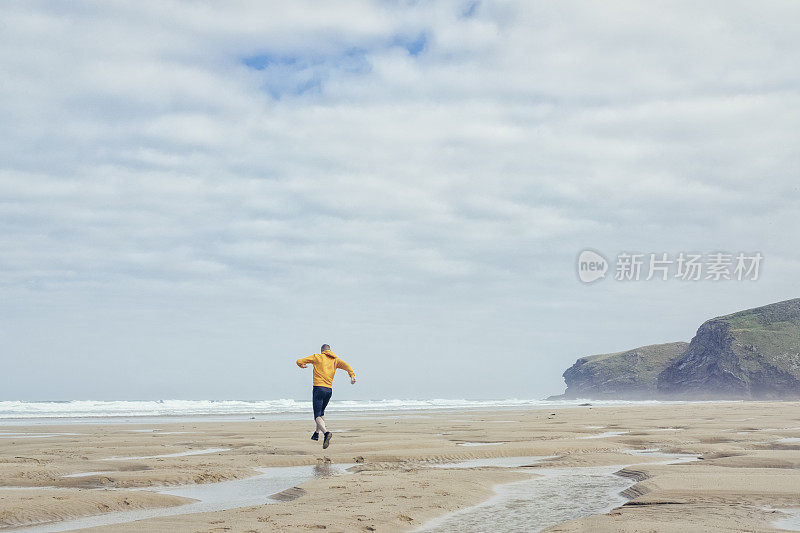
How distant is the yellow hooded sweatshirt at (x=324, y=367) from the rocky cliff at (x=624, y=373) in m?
134

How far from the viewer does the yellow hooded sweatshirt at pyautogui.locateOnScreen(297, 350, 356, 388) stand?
15641 mm

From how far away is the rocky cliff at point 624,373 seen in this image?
486ft

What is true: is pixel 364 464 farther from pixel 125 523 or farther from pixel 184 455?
pixel 125 523

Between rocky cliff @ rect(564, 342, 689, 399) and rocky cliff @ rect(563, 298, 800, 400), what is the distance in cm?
22

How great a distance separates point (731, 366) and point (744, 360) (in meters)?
2.13

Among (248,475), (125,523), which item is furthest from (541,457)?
(125,523)

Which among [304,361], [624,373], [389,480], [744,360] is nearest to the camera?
[389,480]

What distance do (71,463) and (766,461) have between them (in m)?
12.2

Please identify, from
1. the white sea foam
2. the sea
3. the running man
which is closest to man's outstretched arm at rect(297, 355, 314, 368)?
the running man

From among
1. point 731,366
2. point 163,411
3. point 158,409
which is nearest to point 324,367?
point 163,411

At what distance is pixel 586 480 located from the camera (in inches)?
412

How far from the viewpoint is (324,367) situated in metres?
15.7

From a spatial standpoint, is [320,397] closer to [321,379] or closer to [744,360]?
[321,379]

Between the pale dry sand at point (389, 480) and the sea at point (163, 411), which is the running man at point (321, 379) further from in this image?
the sea at point (163, 411)
